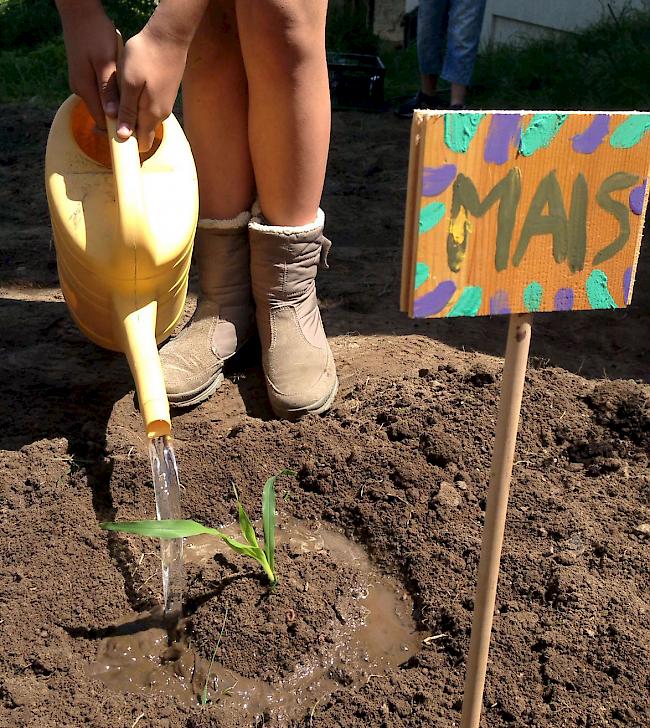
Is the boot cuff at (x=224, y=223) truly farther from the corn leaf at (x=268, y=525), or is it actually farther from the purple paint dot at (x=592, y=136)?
the purple paint dot at (x=592, y=136)

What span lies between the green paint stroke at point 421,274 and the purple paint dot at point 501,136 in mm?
128

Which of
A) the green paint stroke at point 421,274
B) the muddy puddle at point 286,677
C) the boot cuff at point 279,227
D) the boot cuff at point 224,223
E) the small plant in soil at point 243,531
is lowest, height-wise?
Answer: the muddy puddle at point 286,677

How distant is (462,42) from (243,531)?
3.51 metres

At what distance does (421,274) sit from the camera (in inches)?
34.2

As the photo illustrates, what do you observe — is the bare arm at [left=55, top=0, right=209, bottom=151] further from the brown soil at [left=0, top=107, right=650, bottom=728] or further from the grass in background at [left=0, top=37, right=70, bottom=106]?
the grass in background at [left=0, top=37, right=70, bottom=106]

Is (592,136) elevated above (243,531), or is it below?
above

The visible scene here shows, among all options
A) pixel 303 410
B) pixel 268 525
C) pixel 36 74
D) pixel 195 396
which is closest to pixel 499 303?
pixel 268 525

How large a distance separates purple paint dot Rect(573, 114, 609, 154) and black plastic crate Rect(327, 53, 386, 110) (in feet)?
13.1

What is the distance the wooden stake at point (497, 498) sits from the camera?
0.97 meters

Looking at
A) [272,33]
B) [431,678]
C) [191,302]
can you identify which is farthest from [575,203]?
[191,302]

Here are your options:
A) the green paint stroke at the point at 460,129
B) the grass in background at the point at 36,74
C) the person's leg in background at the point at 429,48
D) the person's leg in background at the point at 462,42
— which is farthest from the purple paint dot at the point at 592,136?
the grass in background at the point at 36,74

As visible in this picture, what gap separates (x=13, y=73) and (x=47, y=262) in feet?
10.1

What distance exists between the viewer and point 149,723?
1233mm

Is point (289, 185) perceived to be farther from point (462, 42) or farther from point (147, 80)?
point (462, 42)
